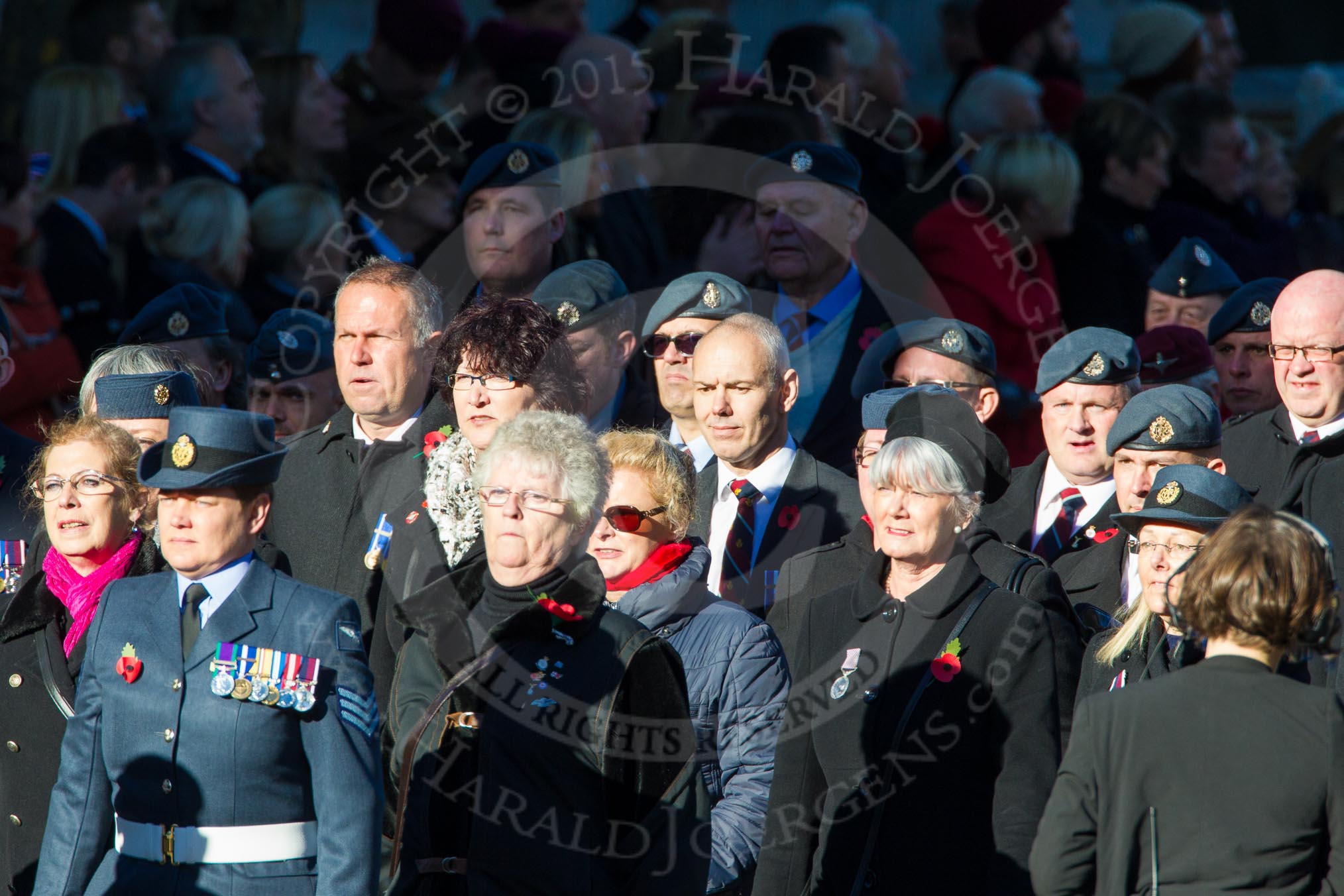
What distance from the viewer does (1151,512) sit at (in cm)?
444

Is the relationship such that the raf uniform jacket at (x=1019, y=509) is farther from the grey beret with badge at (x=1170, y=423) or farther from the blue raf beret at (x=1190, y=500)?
the blue raf beret at (x=1190, y=500)

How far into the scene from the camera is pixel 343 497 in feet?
19.0

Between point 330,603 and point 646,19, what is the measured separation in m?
6.88

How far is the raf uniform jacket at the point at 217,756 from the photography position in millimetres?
3799

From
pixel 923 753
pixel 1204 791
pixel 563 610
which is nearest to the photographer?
pixel 1204 791

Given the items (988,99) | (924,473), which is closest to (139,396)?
(924,473)

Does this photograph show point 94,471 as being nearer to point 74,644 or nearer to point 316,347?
point 74,644

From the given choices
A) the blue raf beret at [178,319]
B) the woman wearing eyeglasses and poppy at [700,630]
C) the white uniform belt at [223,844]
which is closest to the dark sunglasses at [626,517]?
the woman wearing eyeglasses and poppy at [700,630]

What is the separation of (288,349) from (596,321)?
1285 mm

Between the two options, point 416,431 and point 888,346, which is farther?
point 888,346

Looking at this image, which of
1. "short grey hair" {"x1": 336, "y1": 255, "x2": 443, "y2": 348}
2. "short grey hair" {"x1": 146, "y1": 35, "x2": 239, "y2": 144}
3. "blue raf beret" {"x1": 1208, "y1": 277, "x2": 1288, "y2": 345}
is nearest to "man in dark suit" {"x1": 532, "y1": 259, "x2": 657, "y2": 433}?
"short grey hair" {"x1": 336, "y1": 255, "x2": 443, "y2": 348}

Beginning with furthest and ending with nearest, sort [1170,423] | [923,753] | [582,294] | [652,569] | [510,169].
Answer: [510,169] → [582,294] → [1170,423] → [652,569] → [923,753]

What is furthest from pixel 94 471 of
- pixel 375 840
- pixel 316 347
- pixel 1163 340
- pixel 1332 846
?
pixel 1163 340

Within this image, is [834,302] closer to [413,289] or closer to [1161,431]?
[413,289]
